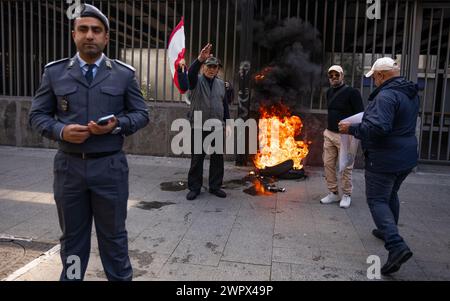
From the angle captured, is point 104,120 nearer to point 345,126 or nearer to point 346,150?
point 345,126

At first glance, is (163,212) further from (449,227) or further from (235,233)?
(449,227)

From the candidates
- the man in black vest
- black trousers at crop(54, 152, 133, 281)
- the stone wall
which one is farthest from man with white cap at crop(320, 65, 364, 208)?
black trousers at crop(54, 152, 133, 281)

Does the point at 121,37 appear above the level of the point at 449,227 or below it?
above

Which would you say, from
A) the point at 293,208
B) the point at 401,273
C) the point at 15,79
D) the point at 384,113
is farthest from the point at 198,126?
the point at 15,79

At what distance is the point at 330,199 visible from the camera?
6055 mm

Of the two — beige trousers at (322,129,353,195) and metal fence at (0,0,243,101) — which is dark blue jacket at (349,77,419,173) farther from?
metal fence at (0,0,243,101)

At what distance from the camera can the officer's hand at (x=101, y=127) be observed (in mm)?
2672

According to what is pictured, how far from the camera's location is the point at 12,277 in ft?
11.5

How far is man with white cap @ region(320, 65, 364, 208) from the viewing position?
5691mm

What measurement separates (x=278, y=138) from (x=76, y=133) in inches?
225

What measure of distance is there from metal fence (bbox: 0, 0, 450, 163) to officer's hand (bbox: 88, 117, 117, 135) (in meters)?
5.86

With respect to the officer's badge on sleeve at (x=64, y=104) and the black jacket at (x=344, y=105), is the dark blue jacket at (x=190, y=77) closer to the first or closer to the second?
the black jacket at (x=344, y=105)

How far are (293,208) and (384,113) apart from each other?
2.39 m

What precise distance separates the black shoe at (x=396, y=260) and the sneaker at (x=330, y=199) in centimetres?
224
